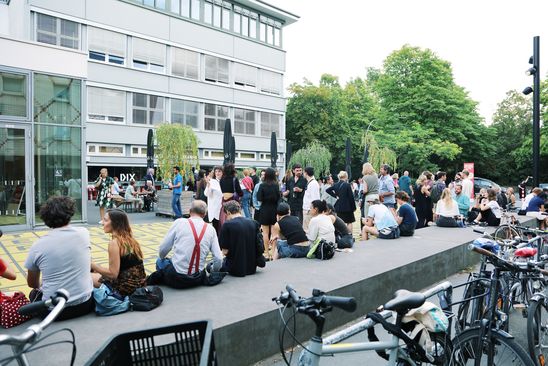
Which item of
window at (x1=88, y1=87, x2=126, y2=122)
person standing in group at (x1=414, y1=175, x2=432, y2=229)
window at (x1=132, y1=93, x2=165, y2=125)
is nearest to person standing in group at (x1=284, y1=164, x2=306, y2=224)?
person standing in group at (x1=414, y1=175, x2=432, y2=229)

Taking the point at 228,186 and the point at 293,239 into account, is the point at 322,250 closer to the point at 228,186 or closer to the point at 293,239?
the point at 293,239

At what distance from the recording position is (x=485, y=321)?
3211 millimetres

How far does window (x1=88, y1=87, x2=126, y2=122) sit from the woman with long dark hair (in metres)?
28.6

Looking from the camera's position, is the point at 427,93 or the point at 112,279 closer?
the point at 112,279

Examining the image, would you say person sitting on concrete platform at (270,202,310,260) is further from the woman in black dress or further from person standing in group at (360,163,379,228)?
person standing in group at (360,163,379,228)

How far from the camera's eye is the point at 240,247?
5.77 meters

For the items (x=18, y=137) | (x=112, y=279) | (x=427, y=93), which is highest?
(x=427, y=93)

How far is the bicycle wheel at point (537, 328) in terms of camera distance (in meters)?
3.93

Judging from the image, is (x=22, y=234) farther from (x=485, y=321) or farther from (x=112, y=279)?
(x=485, y=321)

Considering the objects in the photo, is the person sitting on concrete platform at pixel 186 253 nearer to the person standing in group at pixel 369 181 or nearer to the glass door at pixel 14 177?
the person standing in group at pixel 369 181

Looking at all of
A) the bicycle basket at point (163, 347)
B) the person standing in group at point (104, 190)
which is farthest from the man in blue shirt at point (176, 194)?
the bicycle basket at point (163, 347)

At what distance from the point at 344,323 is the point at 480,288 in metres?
1.85

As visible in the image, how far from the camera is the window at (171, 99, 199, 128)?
117 ft

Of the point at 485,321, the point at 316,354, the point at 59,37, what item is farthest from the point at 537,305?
the point at 59,37
